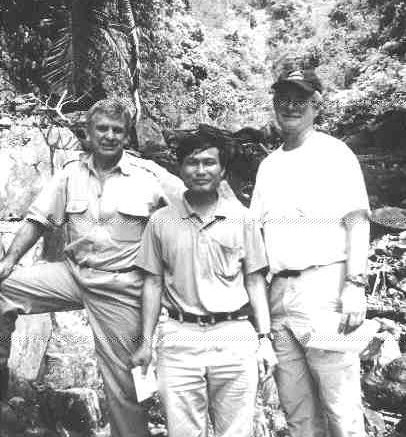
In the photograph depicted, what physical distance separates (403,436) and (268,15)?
27.1 m

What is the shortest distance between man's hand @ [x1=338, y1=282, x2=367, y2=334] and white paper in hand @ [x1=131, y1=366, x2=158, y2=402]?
3.54 feet

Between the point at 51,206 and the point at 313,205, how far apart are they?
164 centimetres

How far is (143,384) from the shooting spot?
3.04 m

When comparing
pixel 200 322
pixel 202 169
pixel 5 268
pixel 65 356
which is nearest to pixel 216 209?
pixel 202 169

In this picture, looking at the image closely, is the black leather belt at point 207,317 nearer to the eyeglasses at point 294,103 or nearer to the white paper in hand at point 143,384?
the white paper in hand at point 143,384

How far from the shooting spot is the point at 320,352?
3.10 metres

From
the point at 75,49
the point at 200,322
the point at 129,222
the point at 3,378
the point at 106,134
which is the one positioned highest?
the point at 75,49

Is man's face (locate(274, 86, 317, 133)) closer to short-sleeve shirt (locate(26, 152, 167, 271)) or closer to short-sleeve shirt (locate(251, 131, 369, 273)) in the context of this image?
short-sleeve shirt (locate(251, 131, 369, 273))

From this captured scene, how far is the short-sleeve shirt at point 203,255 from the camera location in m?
2.96

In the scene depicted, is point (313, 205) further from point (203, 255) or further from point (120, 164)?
point (120, 164)

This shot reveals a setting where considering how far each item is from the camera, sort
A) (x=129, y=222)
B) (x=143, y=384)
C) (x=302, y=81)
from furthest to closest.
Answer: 1. (x=129, y=222)
2. (x=302, y=81)
3. (x=143, y=384)

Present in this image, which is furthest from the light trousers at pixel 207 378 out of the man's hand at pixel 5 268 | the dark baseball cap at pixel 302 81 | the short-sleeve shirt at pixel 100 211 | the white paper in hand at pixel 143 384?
the dark baseball cap at pixel 302 81

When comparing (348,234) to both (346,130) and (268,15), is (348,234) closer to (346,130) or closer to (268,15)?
(346,130)

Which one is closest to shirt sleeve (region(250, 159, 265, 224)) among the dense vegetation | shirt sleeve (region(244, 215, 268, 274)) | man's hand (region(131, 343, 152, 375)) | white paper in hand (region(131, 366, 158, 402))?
shirt sleeve (region(244, 215, 268, 274))
